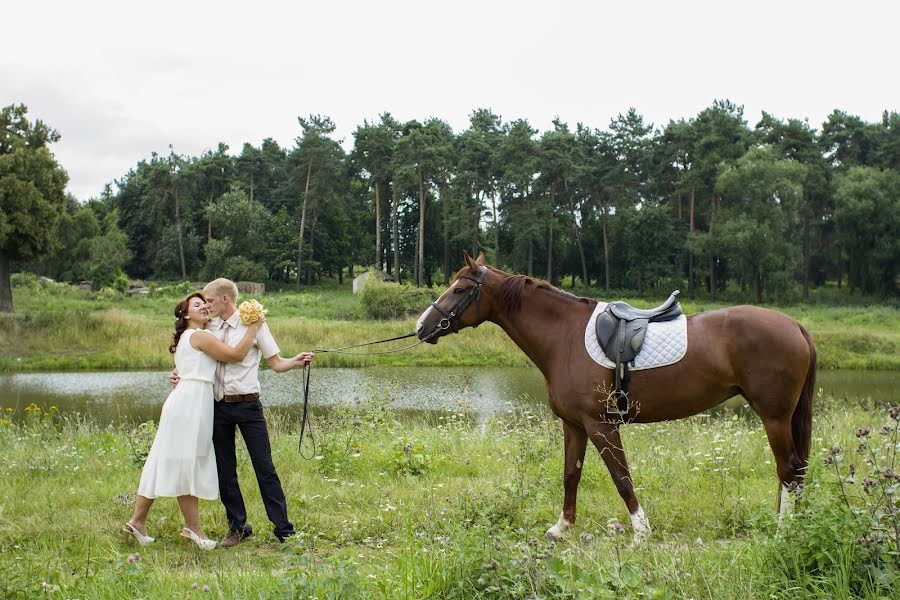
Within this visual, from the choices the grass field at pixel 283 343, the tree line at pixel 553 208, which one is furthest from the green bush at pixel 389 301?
the tree line at pixel 553 208

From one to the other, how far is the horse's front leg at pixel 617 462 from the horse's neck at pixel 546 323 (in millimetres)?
625

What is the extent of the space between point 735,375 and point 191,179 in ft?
203

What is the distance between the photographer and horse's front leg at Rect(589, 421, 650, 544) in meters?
4.82

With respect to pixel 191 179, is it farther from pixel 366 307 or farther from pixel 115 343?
pixel 115 343

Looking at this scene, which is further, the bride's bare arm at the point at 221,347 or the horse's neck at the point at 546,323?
the horse's neck at the point at 546,323

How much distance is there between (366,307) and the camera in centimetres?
3600

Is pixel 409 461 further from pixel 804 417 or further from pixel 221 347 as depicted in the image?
pixel 804 417

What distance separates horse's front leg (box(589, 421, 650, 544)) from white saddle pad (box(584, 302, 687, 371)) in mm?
455

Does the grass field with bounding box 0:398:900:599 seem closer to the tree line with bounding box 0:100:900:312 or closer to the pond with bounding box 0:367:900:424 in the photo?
the pond with bounding box 0:367:900:424

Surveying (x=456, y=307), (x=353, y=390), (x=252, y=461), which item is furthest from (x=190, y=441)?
(x=353, y=390)

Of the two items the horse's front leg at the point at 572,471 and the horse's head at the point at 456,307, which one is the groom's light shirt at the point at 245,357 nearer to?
the horse's head at the point at 456,307

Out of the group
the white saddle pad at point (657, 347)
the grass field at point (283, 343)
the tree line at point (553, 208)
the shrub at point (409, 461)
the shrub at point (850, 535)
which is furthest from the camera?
the tree line at point (553, 208)

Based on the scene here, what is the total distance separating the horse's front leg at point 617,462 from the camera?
482 cm

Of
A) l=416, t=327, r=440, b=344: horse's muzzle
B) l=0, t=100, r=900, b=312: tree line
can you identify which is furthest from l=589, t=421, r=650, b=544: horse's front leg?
l=0, t=100, r=900, b=312: tree line
